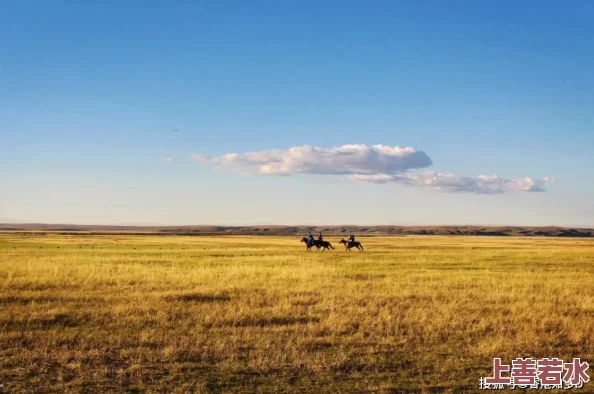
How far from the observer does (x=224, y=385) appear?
9.07m

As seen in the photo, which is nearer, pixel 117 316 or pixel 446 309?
pixel 117 316

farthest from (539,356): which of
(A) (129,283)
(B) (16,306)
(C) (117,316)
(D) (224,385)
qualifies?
(A) (129,283)

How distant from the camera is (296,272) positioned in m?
28.1

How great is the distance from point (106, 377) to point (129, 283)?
46.9 ft

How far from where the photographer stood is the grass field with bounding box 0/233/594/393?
31.0 ft

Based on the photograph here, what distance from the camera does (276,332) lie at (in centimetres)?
1348

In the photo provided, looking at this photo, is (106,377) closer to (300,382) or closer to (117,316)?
(300,382)

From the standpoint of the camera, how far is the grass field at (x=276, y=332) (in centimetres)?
945

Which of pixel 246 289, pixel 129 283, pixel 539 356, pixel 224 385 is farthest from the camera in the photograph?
pixel 129 283

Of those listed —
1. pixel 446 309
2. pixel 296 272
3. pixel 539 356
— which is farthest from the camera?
pixel 296 272

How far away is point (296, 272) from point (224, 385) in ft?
62.6

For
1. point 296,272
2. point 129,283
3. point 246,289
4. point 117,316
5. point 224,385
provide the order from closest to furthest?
point 224,385 < point 117,316 < point 246,289 < point 129,283 < point 296,272

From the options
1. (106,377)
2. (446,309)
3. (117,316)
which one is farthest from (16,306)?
(446,309)

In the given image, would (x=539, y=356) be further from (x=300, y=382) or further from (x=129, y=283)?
(x=129, y=283)
